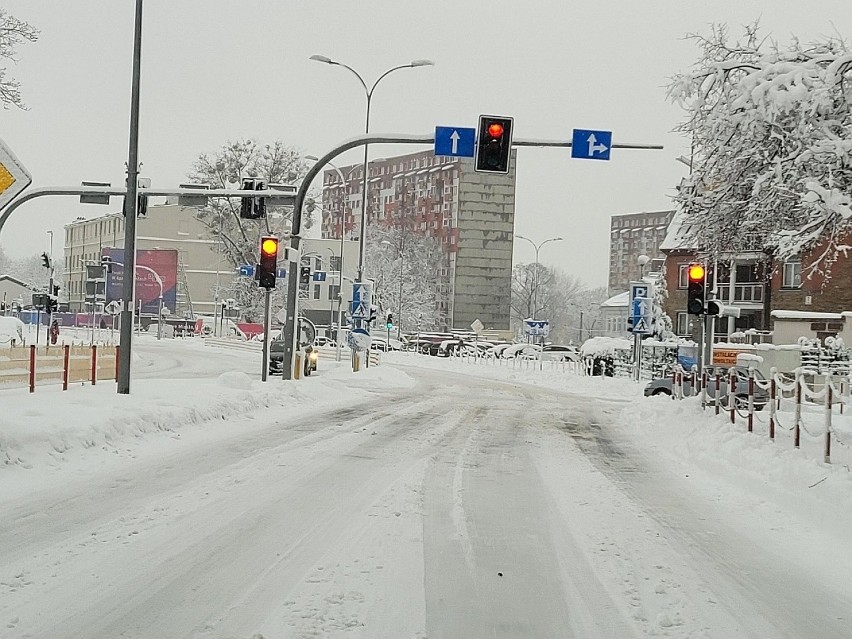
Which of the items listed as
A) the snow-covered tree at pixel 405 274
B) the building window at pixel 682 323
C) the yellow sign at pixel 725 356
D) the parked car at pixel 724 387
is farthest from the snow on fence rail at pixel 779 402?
the snow-covered tree at pixel 405 274

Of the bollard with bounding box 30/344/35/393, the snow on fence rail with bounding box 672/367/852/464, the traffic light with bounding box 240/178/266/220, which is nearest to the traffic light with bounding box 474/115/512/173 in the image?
the snow on fence rail with bounding box 672/367/852/464

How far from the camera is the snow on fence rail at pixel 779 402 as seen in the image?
460 inches

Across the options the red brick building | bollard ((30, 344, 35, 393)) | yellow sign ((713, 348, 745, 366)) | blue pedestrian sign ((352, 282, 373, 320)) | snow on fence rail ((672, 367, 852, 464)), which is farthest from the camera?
the red brick building

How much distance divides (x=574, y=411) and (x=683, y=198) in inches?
433

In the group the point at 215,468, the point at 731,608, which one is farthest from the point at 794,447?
the point at 215,468

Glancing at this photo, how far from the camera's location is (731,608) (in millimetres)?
5875

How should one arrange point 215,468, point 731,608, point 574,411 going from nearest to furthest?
point 731,608, point 215,468, point 574,411

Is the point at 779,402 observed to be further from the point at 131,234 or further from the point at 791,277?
the point at 791,277

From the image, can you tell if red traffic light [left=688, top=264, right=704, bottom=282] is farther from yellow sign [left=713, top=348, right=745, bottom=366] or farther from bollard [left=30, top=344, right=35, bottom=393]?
bollard [left=30, top=344, right=35, bottom=393]

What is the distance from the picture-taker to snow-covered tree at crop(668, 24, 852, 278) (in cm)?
1091

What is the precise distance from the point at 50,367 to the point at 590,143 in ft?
44.5

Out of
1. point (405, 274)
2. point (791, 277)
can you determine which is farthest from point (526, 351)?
point (405, 274)

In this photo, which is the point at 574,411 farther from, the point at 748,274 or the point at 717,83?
the point at 748,274

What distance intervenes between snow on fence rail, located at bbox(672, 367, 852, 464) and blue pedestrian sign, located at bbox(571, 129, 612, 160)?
5.26 meters
